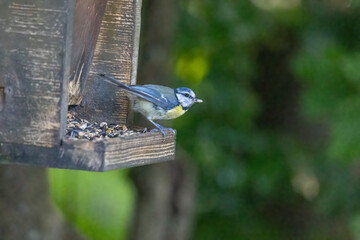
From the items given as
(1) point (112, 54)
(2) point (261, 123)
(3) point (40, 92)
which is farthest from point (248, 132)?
(3) point (40, 92)

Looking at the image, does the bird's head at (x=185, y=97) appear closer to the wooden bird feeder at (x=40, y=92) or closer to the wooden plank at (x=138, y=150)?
the wooden plank at (x=138, y=150)

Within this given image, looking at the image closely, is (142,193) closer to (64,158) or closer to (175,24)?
(175,24)

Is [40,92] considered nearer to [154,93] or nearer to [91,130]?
[91,130]

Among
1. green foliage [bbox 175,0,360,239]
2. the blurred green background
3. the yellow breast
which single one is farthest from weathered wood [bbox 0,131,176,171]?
green foliage [bbox 175,0,360,239]

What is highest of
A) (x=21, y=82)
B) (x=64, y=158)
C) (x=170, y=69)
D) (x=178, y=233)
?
(x=21, y=82)

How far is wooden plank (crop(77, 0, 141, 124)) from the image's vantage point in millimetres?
3947

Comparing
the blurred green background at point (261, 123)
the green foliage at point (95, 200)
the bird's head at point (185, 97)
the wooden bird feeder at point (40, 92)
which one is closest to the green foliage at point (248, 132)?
the blurred green background at point (261, 123)

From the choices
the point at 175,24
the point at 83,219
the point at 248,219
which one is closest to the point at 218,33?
the point at 175,24

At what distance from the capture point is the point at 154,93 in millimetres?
4008

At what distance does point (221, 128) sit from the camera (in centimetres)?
729

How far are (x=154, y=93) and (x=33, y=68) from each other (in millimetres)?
1034

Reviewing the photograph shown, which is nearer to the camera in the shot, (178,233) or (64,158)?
(64,158)

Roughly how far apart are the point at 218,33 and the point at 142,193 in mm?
1726

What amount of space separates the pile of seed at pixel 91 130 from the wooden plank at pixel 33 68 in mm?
187
